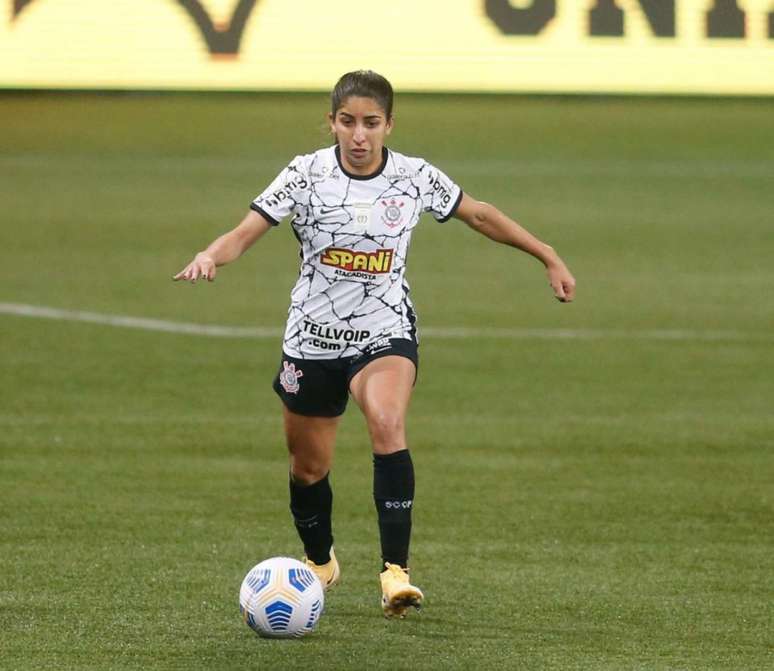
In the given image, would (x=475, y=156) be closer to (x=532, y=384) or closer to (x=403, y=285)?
(x=532, y=384)

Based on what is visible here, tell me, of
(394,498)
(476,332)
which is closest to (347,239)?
(394,498)

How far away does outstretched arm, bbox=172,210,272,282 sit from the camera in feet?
20.9

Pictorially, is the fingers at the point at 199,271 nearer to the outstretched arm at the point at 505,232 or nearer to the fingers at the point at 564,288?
the outstretched arm at the point at 505,232

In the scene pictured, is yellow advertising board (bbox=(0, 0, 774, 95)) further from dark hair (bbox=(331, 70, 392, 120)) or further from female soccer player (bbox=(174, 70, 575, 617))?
dark hair (bbox=(331, 70, 392, 120))

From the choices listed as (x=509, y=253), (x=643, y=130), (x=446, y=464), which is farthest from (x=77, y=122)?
(x=446, y=464)

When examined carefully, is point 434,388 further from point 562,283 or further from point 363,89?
point 363,89

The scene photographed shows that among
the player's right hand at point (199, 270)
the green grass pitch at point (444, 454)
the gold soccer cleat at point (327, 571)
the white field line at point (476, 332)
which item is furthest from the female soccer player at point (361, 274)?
the white field line at point (476, 332)

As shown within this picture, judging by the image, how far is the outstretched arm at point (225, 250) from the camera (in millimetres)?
6367

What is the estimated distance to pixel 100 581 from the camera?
7.50 m

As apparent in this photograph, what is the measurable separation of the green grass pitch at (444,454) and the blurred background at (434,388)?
3cm

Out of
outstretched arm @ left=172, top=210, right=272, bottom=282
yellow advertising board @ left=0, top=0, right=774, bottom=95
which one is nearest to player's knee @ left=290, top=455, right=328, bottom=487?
outstretched arm @ left=172, top=210, right=272, bottom=282

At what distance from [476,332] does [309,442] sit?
8864 mm

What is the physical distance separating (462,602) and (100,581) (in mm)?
1502

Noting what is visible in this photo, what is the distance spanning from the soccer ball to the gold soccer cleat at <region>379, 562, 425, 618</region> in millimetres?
247
